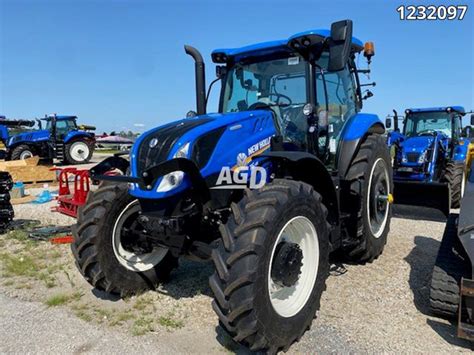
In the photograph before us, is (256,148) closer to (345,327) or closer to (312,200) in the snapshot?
(312,200)

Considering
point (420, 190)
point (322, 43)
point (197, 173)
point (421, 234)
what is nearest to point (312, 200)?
point (197, 173)

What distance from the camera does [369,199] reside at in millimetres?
4629

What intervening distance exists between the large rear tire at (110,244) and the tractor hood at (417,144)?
6.63m

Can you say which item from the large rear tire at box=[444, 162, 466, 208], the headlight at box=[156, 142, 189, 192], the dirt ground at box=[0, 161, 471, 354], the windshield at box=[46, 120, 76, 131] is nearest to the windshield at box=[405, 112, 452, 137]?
the large rear tire at box=[444, 162, 466, 208]

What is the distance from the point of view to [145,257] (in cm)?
398

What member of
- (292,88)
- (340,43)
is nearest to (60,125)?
(292,88)

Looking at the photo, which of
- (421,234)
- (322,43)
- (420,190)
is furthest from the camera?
(420,190)

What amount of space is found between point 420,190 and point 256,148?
4.40m

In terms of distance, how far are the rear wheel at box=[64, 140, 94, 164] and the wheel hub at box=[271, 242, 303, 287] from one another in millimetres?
17304

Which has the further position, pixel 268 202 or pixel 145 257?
pixel 145 257

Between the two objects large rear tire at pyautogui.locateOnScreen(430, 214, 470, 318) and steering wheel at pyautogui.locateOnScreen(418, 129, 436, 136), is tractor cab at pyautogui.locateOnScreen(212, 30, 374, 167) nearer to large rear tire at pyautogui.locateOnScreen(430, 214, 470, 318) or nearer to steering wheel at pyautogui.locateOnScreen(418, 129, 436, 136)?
large rear tire at pyautogui.locateOnScreen(430, 214, 470, 318)

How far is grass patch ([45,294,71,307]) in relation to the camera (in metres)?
3.76

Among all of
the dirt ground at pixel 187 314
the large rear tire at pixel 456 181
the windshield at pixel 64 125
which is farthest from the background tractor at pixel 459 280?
the windshield at pixel 64 125

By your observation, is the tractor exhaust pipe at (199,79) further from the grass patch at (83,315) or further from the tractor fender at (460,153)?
the tractor fender at (460,153)
